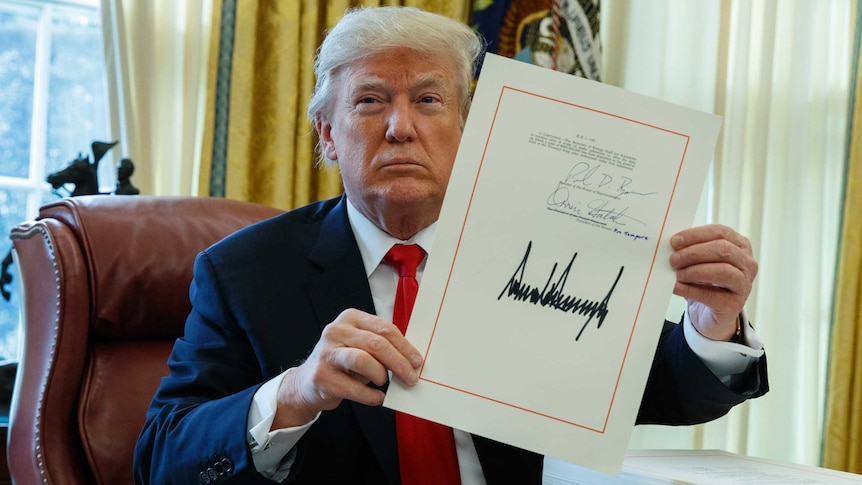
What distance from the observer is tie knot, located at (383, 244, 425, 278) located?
1.45 m

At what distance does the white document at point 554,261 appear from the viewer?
1014mm

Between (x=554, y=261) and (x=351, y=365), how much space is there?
0.28m

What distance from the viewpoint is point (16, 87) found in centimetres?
288

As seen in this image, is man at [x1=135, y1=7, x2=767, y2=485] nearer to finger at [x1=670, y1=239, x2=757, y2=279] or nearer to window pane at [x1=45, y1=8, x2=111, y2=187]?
finger at [x1=670, y1=239, x2=757, y2=279]

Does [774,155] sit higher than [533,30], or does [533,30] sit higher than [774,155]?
[533,30]

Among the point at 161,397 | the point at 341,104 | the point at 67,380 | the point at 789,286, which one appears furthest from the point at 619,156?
the point at 789,286

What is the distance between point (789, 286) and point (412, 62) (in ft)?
8.15

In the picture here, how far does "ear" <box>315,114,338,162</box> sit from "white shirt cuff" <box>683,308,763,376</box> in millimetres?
754

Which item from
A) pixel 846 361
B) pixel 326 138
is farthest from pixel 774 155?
pixel 326 138

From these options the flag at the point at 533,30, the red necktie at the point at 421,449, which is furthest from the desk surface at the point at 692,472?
the flag at the point at 533,30

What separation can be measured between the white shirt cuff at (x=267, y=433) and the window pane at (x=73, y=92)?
80.2 inches

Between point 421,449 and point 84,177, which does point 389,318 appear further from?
point 84,177

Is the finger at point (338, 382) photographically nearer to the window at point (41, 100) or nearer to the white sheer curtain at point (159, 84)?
the white sheer curtain at point (159, 84)

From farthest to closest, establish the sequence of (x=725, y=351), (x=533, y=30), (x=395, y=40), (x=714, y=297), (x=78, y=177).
Answer: (x=533, y=30)
(x=78, y=177)
(x=395, y=40)
(x=725, y=351)
(x=714, y=297)
